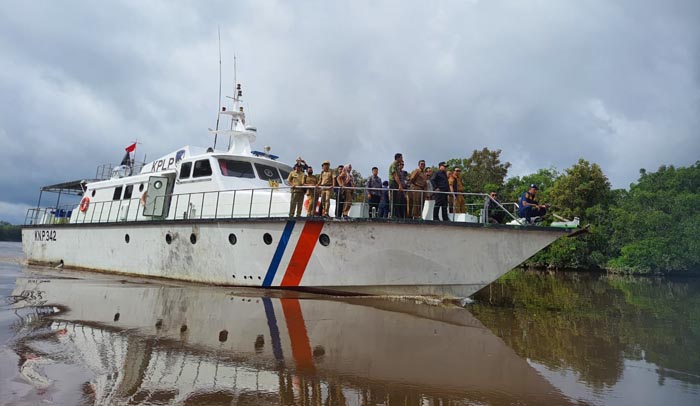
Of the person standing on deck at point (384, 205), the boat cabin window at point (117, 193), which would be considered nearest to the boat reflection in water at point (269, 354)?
the person standing on deck at point (384, 205)

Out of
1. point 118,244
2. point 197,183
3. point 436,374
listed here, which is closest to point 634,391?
point 436,374

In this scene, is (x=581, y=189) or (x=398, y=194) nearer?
(x=398, y=194)

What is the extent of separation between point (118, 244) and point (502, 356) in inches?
466

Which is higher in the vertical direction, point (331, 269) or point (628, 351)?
point (331, 269)

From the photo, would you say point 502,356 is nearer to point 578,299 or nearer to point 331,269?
point 331,269

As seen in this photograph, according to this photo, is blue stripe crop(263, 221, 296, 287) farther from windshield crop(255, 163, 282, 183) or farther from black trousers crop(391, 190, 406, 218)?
windshield crop(255, 163, 282, 183)

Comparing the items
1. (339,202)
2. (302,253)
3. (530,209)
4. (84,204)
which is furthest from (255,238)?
(84,204)

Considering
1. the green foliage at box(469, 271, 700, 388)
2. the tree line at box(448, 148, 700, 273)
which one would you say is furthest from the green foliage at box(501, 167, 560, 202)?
the green foliage at box(469, 271, 700, 388)

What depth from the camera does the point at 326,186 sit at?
30.4ft

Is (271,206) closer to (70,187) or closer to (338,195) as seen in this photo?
(338,195)

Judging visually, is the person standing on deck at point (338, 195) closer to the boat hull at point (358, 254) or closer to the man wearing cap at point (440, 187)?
the boat hull at point (358, 254)

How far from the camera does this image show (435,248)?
856 cm

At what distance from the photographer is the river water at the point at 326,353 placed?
3822 millimetres

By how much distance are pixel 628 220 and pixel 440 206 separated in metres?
24.1
